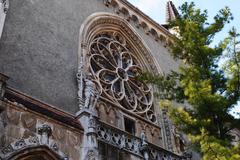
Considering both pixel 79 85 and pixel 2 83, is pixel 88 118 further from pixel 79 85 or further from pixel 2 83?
pixel 2 83

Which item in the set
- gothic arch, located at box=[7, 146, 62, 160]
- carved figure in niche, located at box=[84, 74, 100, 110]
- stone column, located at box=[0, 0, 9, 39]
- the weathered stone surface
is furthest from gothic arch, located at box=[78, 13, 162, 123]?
gothic arch, located at box=[7, 146, 62, 160]

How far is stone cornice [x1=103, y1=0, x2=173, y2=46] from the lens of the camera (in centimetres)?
1623

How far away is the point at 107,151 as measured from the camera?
9.99 m

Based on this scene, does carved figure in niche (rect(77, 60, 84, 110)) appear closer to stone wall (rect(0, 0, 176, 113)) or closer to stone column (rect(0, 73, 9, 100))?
stone wall (rect(0, 0, 176, 113))

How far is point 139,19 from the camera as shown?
17.2 m

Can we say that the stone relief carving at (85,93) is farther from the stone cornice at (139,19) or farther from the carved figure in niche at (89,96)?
the stone cornice at (139,19)

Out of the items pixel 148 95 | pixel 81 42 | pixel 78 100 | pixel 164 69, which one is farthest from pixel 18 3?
pixel 164 69

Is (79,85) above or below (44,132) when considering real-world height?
above

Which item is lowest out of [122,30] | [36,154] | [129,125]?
[36,154]

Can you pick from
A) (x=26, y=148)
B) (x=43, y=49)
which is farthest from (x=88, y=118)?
(x=43, y=49)

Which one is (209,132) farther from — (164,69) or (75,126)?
(164,69)

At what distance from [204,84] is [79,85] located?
402cm

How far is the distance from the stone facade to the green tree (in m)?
1.96

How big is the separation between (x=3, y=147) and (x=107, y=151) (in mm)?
3006
